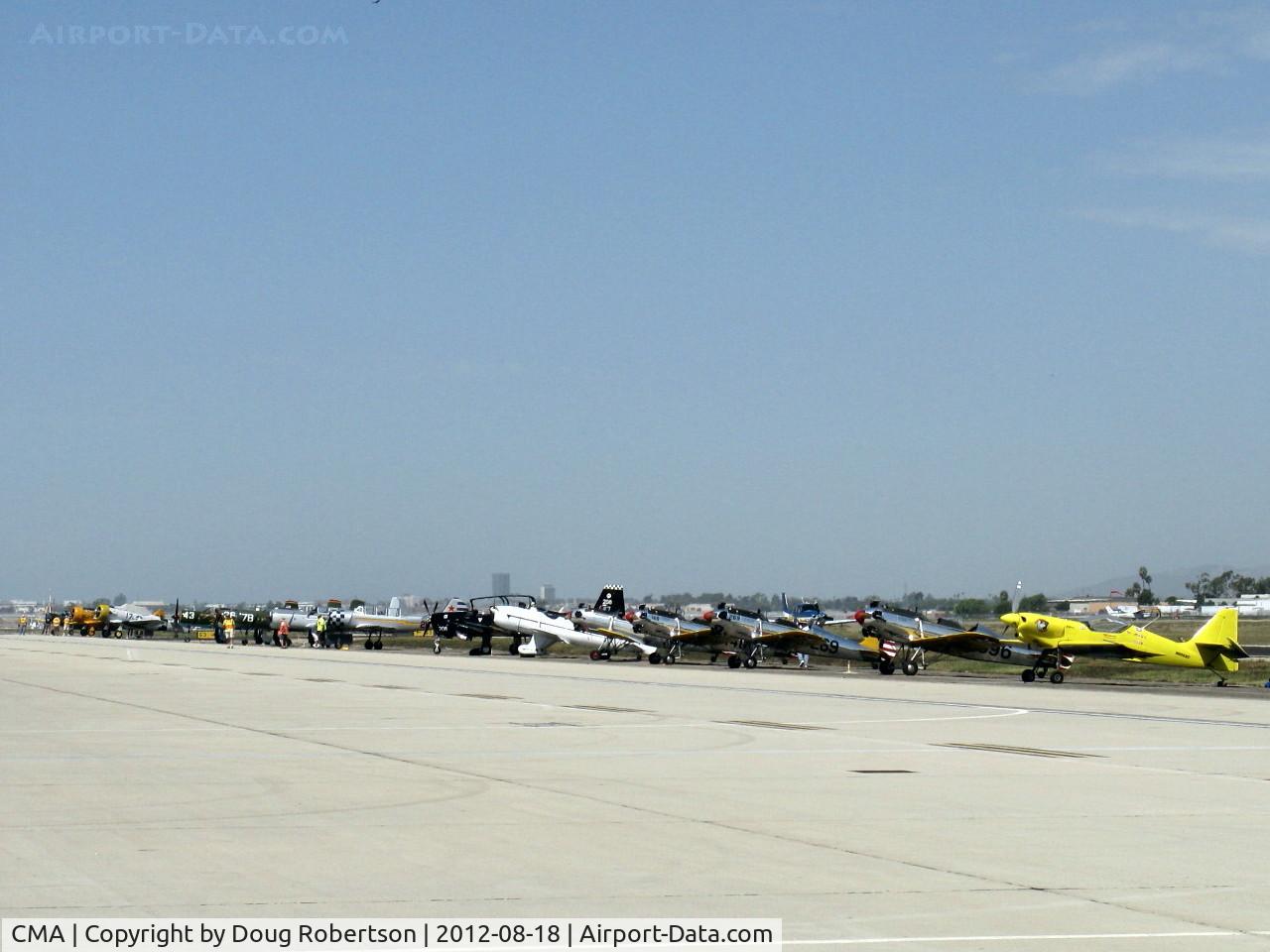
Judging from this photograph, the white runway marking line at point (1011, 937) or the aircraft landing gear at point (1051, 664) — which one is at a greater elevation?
the white runway marking line at point (1011, 937)

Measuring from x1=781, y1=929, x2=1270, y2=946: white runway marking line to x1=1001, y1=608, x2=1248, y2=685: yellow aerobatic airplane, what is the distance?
3909 centimetres

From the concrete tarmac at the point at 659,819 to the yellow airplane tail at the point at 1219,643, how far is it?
18734 mm

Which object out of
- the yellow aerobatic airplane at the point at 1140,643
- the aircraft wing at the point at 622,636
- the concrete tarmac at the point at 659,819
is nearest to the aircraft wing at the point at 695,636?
the aircraft wing at the point at 622,636

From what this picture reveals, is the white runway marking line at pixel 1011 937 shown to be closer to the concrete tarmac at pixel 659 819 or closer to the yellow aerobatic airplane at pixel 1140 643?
the concrete tarmac at pixel 659 819

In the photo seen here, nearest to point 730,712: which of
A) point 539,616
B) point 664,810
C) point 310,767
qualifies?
point 310,767

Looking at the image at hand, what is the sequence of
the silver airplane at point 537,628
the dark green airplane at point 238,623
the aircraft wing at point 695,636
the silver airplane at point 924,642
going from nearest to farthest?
the silver airplane at point 924,642 < the aircraft wing at point 695,636 < the silver airplane at point 537,628 < the dark green airplane at point 238,623

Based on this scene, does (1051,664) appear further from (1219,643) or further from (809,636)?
(809,636)

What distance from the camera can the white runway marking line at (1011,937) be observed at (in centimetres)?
804

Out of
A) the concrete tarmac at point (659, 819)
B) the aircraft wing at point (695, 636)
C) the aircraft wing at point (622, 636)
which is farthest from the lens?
the aircraft wing at point (622, 636)

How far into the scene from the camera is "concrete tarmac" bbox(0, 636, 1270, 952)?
897 cm

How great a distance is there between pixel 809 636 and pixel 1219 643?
1552 cm

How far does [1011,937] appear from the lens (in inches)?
327

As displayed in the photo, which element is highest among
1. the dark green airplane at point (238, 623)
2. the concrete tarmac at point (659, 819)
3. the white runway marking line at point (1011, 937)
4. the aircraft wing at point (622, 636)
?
the white runway marking line at point (1011, 937)

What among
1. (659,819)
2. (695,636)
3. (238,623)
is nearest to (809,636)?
(695,636)
